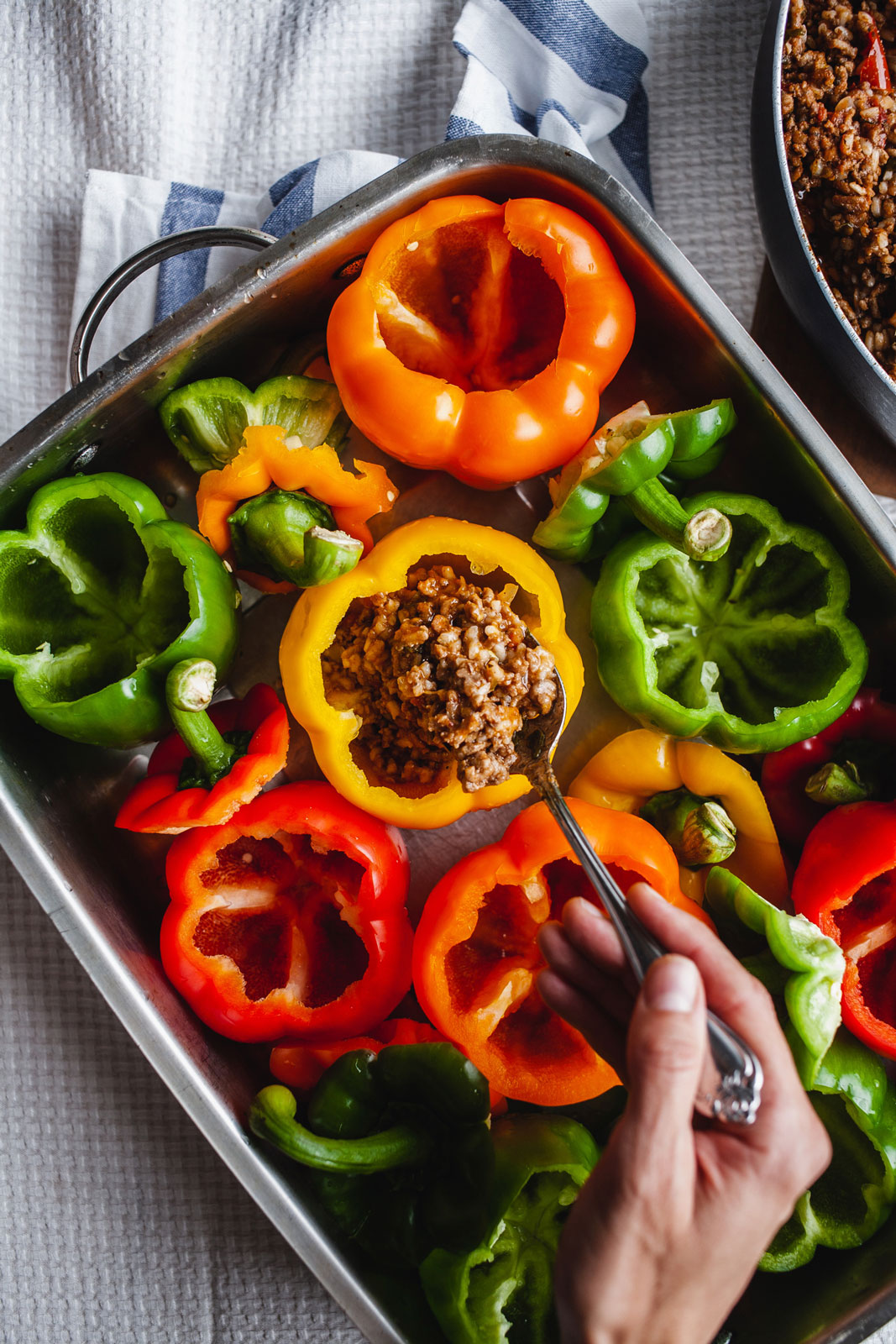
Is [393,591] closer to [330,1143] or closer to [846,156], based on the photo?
[330,1143]

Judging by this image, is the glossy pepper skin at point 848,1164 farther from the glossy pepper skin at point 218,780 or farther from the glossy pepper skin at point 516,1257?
the glossy pepper skin at point 218,780

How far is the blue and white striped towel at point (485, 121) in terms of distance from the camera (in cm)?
164

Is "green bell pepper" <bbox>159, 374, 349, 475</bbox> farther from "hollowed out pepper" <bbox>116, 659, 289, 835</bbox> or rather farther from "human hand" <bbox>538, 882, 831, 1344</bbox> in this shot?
"human hand" <bbox>538, 882, 831, 1344</bbox>

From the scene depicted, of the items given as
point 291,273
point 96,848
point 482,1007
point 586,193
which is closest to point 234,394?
point 291,273

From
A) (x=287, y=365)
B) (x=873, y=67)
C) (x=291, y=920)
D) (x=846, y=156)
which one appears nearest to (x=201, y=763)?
(x=291, y=920)

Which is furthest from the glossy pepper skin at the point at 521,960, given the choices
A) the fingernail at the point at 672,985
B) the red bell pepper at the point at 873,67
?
the red bell pepper at the point at 873,67

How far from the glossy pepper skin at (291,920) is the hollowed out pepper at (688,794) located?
35 cm

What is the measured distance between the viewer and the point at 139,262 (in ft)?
4.96

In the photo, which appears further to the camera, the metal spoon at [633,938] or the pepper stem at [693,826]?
the pepper stem at [693,826]

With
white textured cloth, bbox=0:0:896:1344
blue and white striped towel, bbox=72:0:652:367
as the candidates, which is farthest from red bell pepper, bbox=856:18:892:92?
blue and white striped towel, bbox=72:0:652:367

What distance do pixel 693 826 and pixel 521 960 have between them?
323 mm

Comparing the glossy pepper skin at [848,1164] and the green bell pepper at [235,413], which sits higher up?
the green bell pepper at [235,413]

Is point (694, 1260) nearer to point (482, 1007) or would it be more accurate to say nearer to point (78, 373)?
point (482, 1007)

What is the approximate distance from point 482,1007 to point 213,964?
39cm
